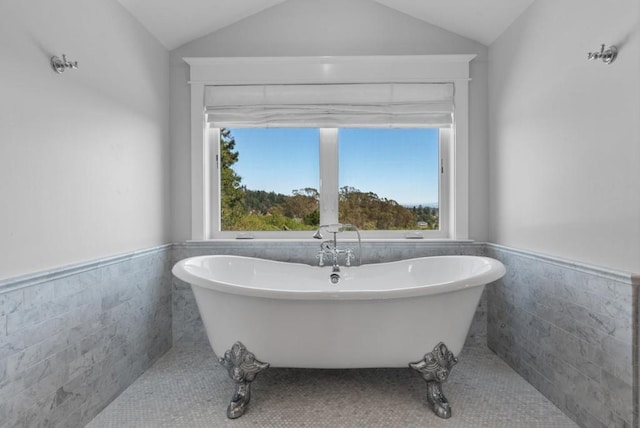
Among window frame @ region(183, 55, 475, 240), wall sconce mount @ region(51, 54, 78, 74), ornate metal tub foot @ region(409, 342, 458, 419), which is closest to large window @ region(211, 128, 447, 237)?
window frame @ region(183, 55, 475, 240)

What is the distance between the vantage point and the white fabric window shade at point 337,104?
8.34ft

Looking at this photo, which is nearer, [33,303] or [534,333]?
[33,303]

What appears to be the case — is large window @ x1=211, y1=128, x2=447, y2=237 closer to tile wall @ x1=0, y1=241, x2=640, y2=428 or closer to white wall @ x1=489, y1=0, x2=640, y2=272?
tile wall @ x1=0, y1=241, x2=640, y2=428

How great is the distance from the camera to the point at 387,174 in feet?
8.92

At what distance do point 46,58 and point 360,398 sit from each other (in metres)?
2.19

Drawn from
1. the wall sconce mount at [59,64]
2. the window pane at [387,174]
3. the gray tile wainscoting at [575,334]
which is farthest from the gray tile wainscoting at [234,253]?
the wall sconce mount at [59,64]

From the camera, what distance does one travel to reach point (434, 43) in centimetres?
254

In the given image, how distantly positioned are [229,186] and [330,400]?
1.70 metres

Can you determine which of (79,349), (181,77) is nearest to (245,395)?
(79,349)

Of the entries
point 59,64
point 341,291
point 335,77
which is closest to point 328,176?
point 335,77

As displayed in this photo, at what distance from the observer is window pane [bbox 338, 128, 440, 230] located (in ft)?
8.89

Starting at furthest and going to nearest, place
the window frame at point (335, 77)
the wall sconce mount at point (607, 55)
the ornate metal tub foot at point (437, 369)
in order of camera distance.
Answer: the window frame at point (335, 77), the ornate metal tub foot at point (437, 369), the wall sconce mount at point (607, 55)

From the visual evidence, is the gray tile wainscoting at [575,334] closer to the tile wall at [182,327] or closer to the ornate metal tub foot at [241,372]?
the tile wall at [182,327]

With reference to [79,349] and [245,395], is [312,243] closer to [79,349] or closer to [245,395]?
[245,395]
